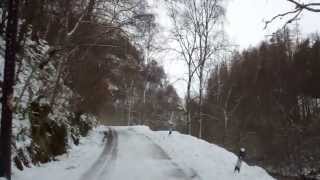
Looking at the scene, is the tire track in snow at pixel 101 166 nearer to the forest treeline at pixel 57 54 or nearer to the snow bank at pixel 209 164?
the forest treeline at pixel 57 54

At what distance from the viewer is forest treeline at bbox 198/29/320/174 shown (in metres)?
50.0

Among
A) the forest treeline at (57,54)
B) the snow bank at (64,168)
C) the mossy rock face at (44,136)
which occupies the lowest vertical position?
the snow bank at (64,168)

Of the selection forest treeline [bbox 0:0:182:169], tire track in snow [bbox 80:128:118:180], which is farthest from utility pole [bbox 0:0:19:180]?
tire track in snow [bbox 80:128:118:180]

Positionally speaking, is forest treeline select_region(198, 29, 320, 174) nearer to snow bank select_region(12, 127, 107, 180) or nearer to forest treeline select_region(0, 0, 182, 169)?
forest treeline select_region(0, 0, 182, 169)

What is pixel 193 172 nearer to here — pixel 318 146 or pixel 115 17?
pixel 115 17

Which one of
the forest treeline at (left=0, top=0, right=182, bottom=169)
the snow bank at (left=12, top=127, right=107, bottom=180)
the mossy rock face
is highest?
the forest treeline at (left=0, top=0, right=182, bottom=169)

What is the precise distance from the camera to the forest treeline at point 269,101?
50.0 m

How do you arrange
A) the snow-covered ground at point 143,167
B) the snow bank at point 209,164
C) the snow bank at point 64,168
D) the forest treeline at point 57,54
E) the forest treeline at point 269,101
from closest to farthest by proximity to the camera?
the snow bank at point 64,168 < the snow-covered ground at point 143,167 < the snow bank at point 209,164 < the forest treeline at point 57,54 < the forest treeline at point 269,101

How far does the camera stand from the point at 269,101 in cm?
5769

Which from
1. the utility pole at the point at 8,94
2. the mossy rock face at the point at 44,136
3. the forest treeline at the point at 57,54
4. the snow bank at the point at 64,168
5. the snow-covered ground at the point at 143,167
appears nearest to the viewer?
the utility pole at the point at 8,94

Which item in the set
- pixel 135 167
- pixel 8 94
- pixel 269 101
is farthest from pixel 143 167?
pixel 269 101

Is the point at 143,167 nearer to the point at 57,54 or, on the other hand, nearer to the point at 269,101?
the point at 57,54

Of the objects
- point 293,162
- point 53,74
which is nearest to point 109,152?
point 53,74

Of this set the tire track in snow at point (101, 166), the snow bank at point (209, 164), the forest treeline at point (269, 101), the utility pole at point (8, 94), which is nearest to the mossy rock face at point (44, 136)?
the tire track in snow at point (101, 166)
